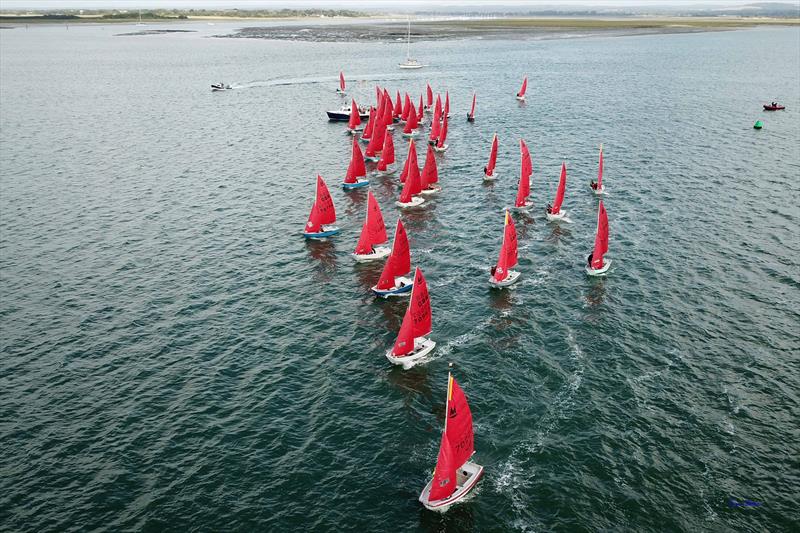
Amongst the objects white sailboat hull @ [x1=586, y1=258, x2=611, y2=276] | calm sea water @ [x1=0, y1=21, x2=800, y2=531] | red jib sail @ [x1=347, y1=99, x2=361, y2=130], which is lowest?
calm sea water @ [x1=0, y1=21, x2=800, y2=531]

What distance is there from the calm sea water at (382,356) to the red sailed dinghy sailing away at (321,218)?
228 cm

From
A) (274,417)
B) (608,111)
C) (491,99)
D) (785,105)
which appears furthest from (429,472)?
(785,105)

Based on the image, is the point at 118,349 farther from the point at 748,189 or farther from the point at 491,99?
the point at 491,99

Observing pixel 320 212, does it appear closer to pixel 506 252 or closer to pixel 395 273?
pixel 395 273

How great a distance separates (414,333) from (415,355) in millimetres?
2144

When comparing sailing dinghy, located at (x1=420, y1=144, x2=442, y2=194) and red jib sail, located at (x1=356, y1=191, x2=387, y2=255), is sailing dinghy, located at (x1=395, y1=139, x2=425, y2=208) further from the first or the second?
red jib sail, located at (x1=356, y1=191, x2=387, y2=255)

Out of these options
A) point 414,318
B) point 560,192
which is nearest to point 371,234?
point 414,318

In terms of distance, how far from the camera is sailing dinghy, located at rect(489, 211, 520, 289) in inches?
2630

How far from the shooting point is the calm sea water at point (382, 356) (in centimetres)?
4103

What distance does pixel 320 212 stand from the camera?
273ft

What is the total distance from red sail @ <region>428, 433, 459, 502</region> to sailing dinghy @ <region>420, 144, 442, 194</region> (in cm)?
6523

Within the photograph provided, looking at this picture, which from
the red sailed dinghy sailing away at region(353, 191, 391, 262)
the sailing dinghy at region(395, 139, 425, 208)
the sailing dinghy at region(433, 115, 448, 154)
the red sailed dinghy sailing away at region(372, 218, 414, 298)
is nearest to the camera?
the red sailed dinghy sailing away at region(372, 218, 414, 298)

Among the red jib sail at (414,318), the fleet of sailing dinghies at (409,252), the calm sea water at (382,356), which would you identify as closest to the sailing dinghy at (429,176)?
the fleet of sailing dinghies at (409,252)

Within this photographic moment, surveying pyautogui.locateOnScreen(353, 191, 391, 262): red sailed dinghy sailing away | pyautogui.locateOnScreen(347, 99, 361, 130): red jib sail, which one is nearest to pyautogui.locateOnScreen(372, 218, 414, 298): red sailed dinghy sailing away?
pyautogui.locateOnScreen(353, 191, 391, 262): red sailed dinghy sailing away
